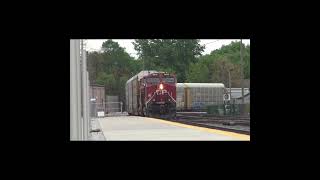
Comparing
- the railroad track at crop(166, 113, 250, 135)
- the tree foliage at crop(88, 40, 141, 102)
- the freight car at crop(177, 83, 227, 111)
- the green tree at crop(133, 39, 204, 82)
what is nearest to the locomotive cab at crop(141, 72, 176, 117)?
the railroad track at crop(166, 113, 250, 135)

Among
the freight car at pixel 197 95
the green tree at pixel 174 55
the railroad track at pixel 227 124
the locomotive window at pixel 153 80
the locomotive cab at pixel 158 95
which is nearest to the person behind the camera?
the railroad track at pixel 227 124

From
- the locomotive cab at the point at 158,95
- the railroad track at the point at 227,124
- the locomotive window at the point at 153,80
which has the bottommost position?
the railroad track at the point at 227,124

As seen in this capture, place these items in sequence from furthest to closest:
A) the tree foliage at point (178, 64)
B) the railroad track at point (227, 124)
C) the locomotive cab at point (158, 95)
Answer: the tree foliage at point (178, 64) < the locomotive cab at point (158, 95) < the railroad track at point (227, 124)

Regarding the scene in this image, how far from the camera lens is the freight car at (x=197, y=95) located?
134 feet

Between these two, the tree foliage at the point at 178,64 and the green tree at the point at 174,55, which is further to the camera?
the green tree at the point at 174,55

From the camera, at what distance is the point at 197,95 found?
42.0 m

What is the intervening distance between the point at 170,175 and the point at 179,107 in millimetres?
36761

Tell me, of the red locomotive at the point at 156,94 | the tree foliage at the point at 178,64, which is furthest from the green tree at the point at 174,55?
the red locomotive at the point at 156,94

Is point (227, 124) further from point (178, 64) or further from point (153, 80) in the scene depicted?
point (178, 64)

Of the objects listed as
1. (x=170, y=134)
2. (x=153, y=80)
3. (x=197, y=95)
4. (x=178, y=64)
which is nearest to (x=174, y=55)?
(x=178, y=64)

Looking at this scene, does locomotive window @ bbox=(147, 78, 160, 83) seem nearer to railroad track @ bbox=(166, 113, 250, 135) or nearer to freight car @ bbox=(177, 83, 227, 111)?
railroad track @ bbox=(166, 113, 250, 135)

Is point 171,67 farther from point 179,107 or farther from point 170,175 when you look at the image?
point 170,175

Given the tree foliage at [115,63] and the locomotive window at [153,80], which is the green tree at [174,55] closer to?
the tree foliage at [115,63]
